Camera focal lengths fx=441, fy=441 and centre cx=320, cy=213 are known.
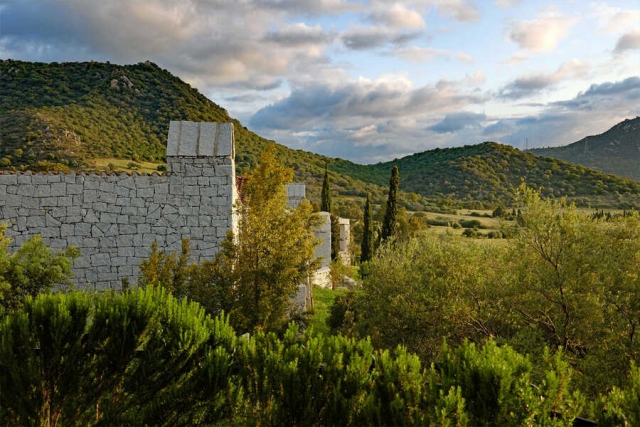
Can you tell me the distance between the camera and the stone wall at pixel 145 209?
10.1 meters

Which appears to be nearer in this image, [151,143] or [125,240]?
[125,240]

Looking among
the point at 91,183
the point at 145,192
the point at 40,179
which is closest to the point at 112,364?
the point at 145,192

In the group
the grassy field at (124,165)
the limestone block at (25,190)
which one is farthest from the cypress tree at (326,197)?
the limestone block at (25,190)

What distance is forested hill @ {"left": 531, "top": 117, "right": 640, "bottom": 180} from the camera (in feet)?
219

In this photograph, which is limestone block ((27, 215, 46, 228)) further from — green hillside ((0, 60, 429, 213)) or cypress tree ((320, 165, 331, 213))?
cypress tree ((320, 165, 331, 213))

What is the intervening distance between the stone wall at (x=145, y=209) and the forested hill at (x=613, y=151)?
232 ft

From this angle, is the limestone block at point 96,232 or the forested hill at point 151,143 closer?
the limestone block at point 96,232

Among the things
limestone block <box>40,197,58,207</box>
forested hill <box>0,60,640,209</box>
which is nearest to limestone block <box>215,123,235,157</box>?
limestone block <box>40,197,58,207</box>

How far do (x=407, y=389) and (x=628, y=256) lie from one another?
5732mm

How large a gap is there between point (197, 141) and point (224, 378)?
21.9 feet

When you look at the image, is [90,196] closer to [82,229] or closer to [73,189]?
[73,189]

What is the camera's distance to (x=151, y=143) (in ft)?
124

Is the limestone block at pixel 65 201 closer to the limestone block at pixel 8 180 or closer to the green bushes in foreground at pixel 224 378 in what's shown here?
the limestone block at pixel 8 180

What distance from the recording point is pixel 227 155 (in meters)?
10.2
